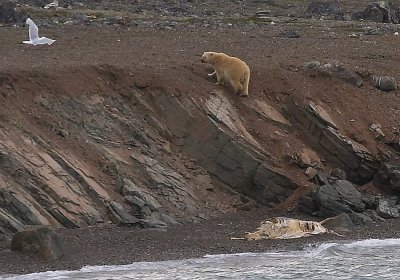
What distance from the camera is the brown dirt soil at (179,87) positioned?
19.6 metres

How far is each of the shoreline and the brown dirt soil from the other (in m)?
0.02

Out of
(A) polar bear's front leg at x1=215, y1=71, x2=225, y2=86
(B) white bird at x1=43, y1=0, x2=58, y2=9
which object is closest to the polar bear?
(A) polar bear's front leg at x1=215, y1=71, x2=225, y2=86

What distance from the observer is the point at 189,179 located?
2242cm

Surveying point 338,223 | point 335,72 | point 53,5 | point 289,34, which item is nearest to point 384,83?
point 335,72

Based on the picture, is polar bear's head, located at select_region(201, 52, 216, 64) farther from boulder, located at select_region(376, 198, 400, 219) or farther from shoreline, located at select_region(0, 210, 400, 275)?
boulder, located at select_region(376, 198, 400, 219)

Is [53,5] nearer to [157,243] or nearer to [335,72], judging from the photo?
[335,72]

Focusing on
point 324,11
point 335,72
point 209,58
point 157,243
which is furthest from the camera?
point 324,11

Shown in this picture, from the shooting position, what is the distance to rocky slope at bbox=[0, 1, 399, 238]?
2044 centimetres

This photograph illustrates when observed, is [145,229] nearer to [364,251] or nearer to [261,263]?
[261,263]

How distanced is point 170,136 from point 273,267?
18.6 feet

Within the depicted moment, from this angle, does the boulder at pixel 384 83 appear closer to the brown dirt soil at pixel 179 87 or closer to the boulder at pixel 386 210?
the brown dirt soil at pixel 179 87

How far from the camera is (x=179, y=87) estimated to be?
2367cm

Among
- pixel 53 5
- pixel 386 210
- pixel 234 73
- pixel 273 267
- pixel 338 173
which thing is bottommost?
pixel 386 210

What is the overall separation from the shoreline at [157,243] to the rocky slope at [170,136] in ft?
1.49
